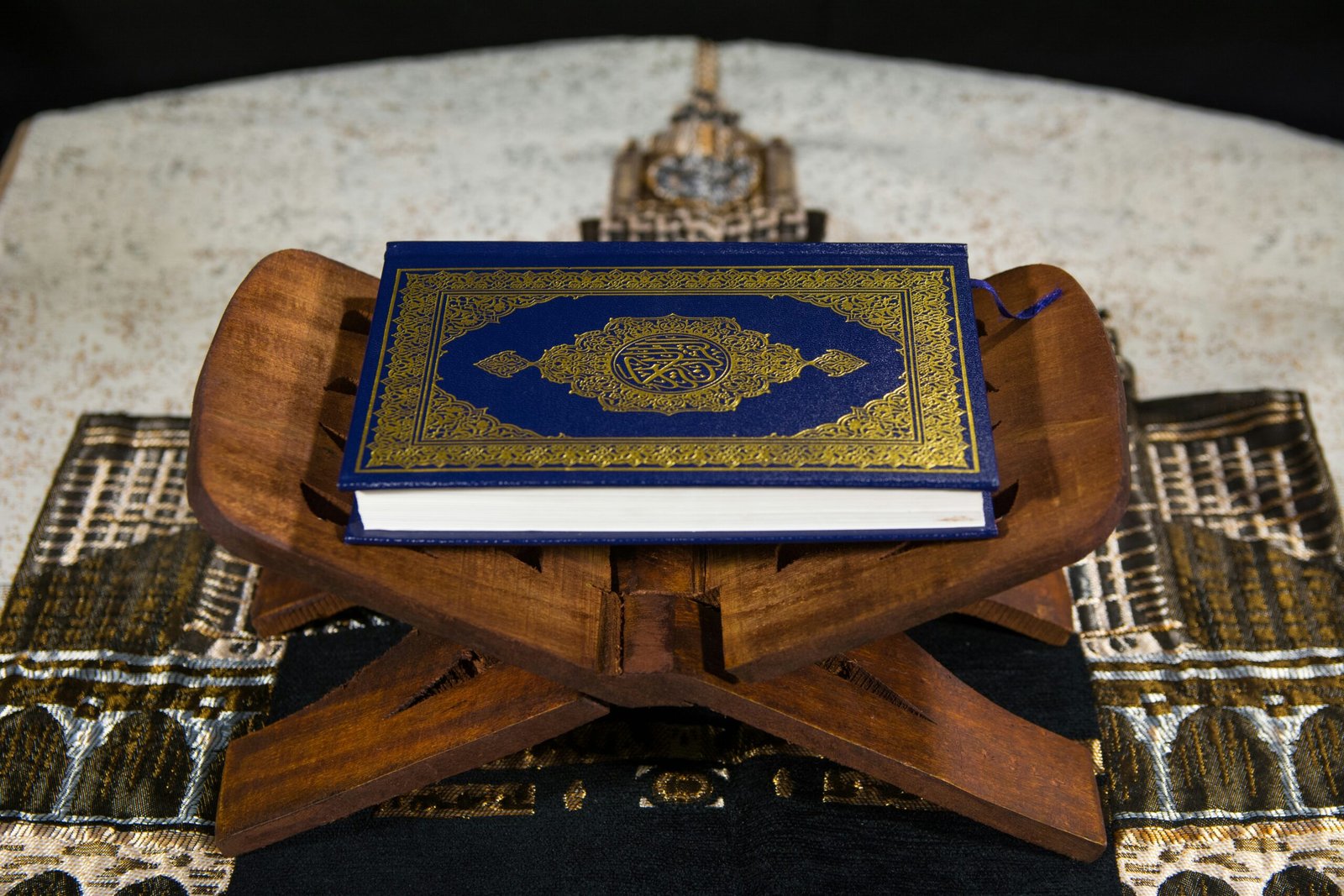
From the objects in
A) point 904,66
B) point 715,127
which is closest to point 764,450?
point 715,127

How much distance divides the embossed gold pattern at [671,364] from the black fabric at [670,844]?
50cm

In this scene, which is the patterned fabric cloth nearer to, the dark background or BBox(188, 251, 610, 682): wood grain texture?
BBox(188, 251, 610, 682): wood grain texture

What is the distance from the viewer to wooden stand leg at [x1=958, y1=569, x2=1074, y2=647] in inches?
64.0

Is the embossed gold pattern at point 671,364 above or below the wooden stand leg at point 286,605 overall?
above

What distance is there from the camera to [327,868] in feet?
4.85

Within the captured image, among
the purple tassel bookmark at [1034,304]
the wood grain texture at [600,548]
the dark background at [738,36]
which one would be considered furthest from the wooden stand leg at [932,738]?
the dark background at [738,36]

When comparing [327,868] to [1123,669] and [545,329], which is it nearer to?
[545,329]

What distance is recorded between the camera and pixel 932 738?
144 cm

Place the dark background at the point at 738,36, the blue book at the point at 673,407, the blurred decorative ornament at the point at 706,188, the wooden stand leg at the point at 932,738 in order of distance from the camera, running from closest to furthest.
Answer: the blue book at the point at 673,407
the wooden stand leg at the point at 932,738
the blurred decorative ornament at the point at 706,188
the dark background at the point at 738,36

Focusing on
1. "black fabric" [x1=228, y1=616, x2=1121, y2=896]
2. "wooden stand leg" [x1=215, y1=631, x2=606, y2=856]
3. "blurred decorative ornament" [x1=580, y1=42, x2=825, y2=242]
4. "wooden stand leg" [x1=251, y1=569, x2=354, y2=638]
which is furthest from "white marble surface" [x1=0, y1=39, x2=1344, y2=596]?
"black fabric" [x1=228, y1=616, x2=1121, y2=896]

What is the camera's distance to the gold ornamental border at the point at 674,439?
1.19 metres

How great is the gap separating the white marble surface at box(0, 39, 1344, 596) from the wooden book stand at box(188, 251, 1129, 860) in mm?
713

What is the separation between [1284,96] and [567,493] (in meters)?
1.96

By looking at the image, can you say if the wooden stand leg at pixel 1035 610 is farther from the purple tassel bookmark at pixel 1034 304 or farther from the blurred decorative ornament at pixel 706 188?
the blurred decorative ornament at pixel 706 188
